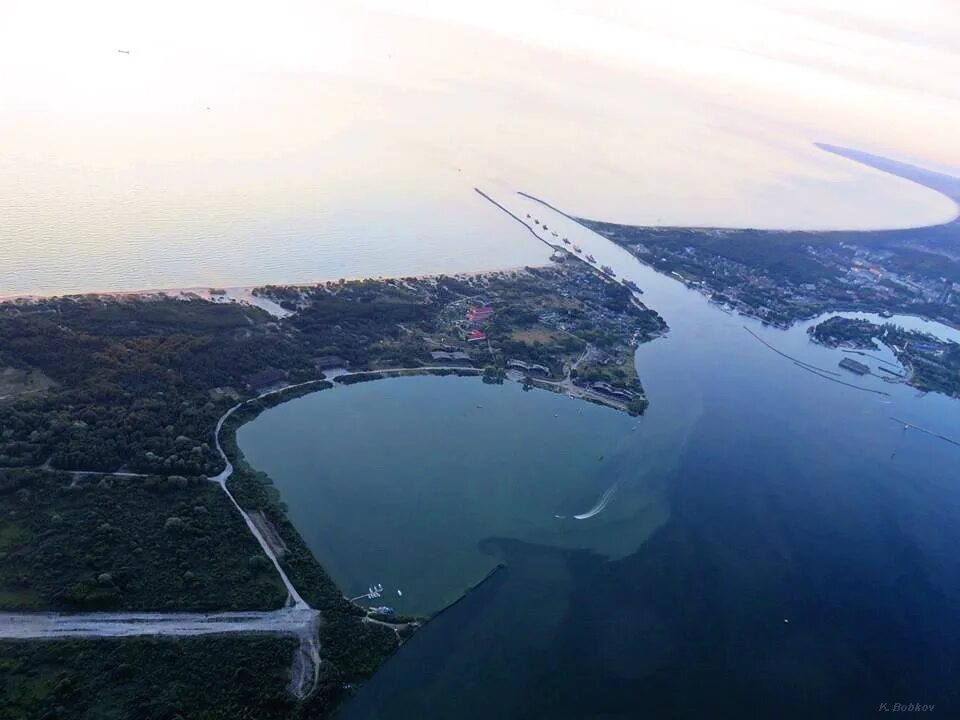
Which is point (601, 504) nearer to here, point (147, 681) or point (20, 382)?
point (147, 681)

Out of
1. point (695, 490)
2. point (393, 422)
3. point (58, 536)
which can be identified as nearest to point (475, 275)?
point (393, 422)

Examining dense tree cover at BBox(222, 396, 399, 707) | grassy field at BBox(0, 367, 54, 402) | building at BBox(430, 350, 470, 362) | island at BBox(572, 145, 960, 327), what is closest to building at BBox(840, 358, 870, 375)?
island at BBox(572, 145, 960, 327)

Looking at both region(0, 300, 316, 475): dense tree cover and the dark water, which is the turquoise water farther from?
region(0, 300, 316, 475): dense tree cover

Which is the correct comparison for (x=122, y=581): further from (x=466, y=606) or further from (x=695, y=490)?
(x=695, y=490)

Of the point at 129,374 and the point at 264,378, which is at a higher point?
the point at 129,374

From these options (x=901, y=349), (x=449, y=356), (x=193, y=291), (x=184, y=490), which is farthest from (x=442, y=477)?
(x=901, y=349)
